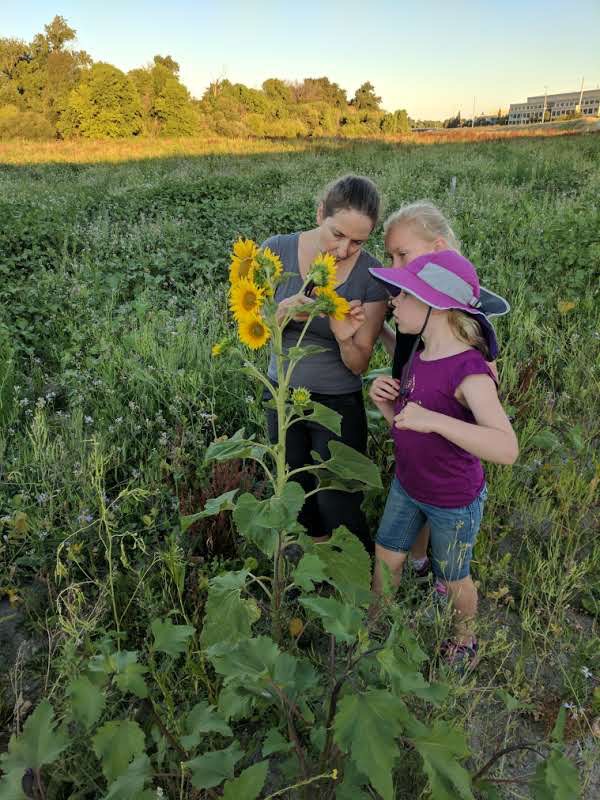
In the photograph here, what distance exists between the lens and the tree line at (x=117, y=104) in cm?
3197

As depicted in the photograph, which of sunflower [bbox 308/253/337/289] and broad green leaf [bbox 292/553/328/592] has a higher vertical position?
sunflower [bbox 308/253/337/289]

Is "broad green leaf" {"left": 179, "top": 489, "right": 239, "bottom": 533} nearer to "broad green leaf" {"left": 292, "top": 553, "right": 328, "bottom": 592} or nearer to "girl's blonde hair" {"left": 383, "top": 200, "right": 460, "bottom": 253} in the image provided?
"broad green leaf" {"left": 292, "top": 553, "right": 328, "bottom": 592}

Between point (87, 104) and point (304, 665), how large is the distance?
3753 centimetres

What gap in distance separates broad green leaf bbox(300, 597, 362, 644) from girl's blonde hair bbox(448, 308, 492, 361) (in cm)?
101

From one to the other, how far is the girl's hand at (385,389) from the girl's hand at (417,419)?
23 centimetres

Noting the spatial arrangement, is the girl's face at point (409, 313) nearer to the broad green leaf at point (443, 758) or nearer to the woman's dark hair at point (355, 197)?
the woman's dark hair at point (355, 197)

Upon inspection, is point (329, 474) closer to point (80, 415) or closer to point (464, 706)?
point (464, 706)

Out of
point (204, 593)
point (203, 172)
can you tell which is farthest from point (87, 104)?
point (204, 593)

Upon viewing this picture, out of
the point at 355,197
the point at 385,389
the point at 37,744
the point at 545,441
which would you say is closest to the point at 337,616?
the point at 37,744

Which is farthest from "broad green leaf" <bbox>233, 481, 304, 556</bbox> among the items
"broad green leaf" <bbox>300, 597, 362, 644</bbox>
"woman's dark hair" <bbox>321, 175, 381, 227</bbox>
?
"woman's dark hair" <bbox>321, 175, 381, 227</bbox>

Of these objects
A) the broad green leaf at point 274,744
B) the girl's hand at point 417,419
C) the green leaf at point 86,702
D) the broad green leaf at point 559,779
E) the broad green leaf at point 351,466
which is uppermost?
the girl's hand at point 417,419

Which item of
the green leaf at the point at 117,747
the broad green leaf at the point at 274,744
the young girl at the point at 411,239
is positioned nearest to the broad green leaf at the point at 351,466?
the young girl at the point at 411,239

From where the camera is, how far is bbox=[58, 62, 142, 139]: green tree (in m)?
31.8

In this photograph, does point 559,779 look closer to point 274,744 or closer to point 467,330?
point 274,744
